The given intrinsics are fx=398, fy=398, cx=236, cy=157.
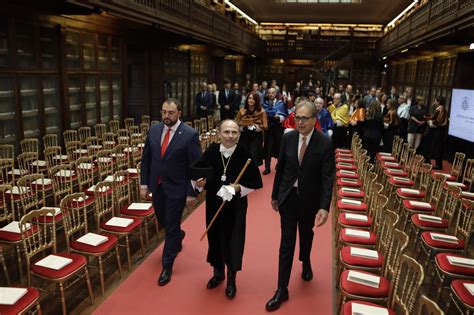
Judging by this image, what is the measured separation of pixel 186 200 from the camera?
4.28 m

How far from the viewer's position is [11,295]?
120 inches

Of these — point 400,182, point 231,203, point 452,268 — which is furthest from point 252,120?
point 452,268

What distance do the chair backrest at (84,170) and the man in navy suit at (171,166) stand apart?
2.39m

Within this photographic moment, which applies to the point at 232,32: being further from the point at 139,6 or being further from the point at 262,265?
the point at 262,265

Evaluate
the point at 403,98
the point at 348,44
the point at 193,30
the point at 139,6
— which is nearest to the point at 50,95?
the point at 139,6

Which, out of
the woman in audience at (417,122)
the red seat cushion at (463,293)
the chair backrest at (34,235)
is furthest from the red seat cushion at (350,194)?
the woman in audience at (417,122)

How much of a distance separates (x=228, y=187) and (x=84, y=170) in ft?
12.6

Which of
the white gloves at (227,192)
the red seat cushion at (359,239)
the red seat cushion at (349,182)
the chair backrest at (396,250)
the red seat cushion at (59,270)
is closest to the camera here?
the chair backrest at (396,250)

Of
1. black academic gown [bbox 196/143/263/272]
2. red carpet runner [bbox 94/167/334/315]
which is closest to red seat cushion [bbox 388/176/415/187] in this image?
red carpet runner [bbox 94/167/334/315]

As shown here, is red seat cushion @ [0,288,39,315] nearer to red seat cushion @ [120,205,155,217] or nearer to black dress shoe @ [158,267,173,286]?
black dress shoe @ [158,267,173,286]

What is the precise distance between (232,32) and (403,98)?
8.38 metres

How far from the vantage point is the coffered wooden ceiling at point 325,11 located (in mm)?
19688

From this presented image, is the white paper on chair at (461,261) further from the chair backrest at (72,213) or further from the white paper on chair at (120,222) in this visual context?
the chair backrest at (72,213)

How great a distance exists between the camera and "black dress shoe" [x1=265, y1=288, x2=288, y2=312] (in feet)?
12.5
